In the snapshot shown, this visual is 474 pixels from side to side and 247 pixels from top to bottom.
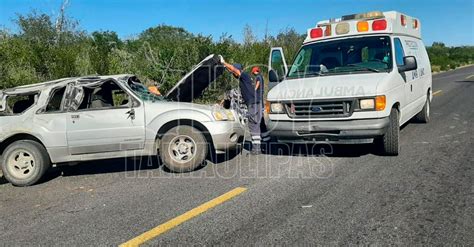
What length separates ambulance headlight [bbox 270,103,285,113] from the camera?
6715 mm

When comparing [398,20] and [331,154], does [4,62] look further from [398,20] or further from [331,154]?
[398,20]

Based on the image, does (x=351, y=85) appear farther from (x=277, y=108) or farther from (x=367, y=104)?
(x=277, y=108)

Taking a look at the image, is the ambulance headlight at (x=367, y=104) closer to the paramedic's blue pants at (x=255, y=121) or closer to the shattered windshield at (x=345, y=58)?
the shattered windshield at (x=345, y=58)

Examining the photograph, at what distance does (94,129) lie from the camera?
6.25 meters

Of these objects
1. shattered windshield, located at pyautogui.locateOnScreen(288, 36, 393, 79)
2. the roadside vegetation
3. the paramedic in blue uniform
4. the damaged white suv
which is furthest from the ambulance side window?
the roadside vegetation

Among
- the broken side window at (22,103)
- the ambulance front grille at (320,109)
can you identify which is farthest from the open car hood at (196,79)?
the broken side window at (22,103)

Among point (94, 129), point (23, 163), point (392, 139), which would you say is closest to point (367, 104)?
point (392, 139)

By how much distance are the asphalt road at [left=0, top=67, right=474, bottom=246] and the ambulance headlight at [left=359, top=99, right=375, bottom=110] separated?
0.84 meters

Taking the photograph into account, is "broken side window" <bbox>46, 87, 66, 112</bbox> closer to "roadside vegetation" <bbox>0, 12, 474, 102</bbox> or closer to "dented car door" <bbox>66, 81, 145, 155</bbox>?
"dented car door" <bbox>66, 81, 145, 155</bbox>

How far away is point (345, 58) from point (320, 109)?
1595 millimetres

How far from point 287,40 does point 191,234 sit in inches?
797

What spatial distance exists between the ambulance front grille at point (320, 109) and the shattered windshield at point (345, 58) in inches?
39.8

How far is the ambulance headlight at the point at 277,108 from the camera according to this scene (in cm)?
671

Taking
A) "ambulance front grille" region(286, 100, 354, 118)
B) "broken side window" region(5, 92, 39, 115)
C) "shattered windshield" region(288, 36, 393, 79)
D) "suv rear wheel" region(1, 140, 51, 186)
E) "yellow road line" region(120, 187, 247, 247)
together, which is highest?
"shattered windshield" region(288, 36, 393, 79)
